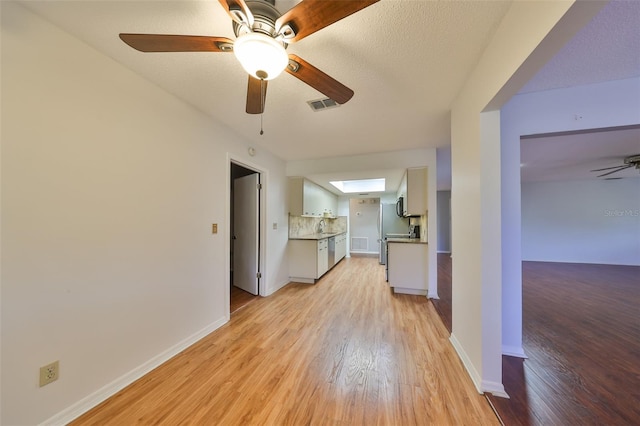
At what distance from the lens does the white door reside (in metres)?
3.54

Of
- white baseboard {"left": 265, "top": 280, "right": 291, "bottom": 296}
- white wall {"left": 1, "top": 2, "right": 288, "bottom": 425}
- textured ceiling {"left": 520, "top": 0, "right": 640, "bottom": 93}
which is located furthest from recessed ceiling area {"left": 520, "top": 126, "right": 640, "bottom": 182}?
white baseboard {"left": 265, "top": 280, "right": 291, "bottom": 296}

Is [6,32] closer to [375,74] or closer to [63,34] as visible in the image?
[63,34]

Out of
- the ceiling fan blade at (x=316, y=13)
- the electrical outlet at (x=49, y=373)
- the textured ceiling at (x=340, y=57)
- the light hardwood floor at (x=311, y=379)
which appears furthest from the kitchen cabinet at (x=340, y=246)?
the ceiling fan blade at (x=316, y=13)

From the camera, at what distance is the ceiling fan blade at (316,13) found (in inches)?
34.3

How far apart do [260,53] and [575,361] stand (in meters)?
3.36

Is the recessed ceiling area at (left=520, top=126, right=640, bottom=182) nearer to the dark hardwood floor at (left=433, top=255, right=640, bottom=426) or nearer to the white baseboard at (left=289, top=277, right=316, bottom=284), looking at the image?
the dark hardwood floor at (left=433, top=255, right=640, bottom=426)

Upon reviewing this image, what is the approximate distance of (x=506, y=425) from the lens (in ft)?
4.24

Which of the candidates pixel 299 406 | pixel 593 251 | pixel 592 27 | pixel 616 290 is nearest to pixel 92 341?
pixel 299 406

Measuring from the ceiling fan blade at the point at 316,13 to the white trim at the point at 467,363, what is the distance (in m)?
2.38

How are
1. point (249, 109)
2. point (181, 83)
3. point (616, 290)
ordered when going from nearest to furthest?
point (249, 109) → point (181, 83) → point (616, 290)

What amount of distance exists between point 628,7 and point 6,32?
3.24 metres

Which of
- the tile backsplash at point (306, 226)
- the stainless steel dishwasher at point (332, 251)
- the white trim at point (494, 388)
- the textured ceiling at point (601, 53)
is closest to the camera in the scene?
the textured ceiling at point (601, 53)

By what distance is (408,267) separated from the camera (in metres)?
3.62

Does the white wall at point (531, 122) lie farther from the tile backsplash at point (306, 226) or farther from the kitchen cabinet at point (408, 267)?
the tile backsplash at point (306, 226)
